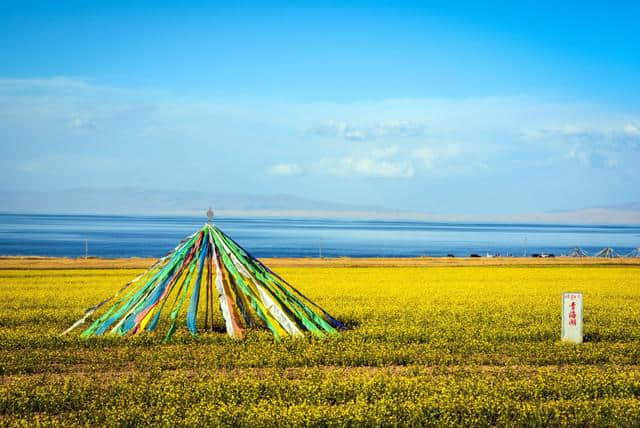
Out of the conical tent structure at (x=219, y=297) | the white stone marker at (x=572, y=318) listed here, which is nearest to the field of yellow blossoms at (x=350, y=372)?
the white stone marker at (x=572, y=318)

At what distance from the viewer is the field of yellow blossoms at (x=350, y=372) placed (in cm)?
1173

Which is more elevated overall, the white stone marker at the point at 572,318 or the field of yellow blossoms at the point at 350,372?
the white stone marker at the point at 572,318

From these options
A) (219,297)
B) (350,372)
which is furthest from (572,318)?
(219,297)

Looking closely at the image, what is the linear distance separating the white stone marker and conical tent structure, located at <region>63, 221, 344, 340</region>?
6.10 meters

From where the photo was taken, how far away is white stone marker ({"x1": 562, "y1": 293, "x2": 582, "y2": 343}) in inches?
731

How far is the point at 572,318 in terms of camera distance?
18.7 m

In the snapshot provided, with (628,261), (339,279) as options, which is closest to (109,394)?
(339,279)

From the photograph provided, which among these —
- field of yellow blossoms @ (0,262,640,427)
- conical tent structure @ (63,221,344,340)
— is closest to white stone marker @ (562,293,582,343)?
field of yellow blossoms @ (0,262,640,427)

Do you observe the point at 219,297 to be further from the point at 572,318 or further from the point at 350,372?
the point at 572,318

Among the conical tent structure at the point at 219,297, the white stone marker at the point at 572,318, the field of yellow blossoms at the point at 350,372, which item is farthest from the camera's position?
the conical tent structure at the point at 219,297

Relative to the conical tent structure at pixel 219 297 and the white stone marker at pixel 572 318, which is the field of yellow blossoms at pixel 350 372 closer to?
the white stone marker at pixel 572 318

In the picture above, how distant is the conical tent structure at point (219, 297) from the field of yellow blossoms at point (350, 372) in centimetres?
61

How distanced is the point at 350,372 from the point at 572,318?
273 inches

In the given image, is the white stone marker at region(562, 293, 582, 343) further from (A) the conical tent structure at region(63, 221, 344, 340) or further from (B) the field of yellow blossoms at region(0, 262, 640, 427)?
(A) the conical tent structure at region(63, 221, 344, 340)
